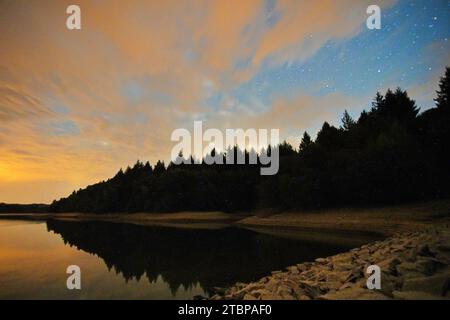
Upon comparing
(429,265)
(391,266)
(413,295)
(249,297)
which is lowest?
(249,297)

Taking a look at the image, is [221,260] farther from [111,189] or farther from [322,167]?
[111,189]

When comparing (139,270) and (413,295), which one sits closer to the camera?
(413,295)

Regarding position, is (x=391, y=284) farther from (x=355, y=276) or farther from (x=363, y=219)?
(x=363, y=219)

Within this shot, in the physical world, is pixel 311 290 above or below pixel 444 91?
below

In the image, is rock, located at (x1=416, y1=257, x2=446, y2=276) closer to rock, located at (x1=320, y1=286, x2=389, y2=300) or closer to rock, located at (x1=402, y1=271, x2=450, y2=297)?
rock, located at (x1=402, y1=271, x2=450, y2=297)

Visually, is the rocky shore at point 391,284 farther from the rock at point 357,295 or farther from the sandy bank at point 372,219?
the sandy bank at point 372,219

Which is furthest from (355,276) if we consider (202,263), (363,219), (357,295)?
(363,219)

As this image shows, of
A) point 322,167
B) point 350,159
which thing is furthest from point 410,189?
point 322,167

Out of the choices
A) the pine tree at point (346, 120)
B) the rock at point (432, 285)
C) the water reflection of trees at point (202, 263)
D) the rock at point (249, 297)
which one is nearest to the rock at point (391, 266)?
the rock at point (432, 285)

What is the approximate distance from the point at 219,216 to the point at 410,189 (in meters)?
47.5

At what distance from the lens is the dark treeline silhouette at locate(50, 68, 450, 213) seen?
43094 mm

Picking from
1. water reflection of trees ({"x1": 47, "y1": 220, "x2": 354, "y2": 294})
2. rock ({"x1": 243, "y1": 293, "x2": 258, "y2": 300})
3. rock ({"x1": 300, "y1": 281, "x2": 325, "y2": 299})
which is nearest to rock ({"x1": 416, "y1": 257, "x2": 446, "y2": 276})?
rock ({"x1": 300, "y1": 281, "x2": 325, "y2": 299})

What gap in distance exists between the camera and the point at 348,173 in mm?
50031

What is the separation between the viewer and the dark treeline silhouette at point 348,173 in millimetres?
Answer: 43094
